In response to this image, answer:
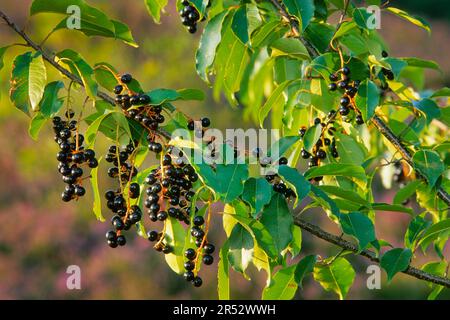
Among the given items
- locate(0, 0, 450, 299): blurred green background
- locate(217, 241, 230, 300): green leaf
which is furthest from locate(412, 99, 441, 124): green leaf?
locate(0, 0, 450, 299): blurred green background

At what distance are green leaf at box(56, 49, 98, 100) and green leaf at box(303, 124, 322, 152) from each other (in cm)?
44

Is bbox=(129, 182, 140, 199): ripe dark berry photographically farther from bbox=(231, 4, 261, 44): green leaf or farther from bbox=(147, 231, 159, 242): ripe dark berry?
bbox=(231, 4, 261, 44): green leaf

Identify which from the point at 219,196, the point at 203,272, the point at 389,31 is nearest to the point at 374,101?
the point at 219,196

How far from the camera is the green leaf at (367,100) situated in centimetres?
132

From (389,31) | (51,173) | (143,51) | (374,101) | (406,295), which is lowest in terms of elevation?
(406,295)

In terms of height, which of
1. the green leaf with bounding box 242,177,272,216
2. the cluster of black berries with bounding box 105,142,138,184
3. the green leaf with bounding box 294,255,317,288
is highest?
the cluster of black berries with bounding box 105,142,138,184

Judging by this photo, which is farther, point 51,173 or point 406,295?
point 51,173

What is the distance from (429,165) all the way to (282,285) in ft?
1.27

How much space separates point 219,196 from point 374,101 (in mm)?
404

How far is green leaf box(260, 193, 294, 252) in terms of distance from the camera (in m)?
1.21

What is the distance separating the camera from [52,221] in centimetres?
579

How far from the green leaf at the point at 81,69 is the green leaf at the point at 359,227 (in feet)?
1.68
